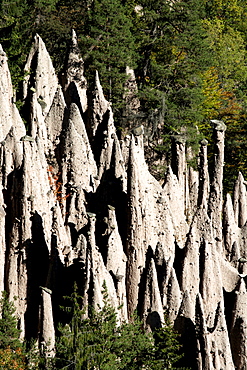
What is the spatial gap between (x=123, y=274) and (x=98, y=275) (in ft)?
5.96

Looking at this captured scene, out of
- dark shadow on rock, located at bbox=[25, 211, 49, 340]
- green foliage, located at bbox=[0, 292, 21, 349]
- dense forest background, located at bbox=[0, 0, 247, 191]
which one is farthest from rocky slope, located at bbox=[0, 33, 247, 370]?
dense forest background, located at bbox=[0, 0, 247, 191]

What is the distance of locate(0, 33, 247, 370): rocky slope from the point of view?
19.6 metres

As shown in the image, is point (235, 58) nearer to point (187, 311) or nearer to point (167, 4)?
point (167, 4)

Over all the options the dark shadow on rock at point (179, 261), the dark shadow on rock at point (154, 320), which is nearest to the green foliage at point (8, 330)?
the dark shadow on rock at point (154, 320)

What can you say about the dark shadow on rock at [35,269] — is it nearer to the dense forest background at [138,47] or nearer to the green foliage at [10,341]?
the green foliage at [10,341]

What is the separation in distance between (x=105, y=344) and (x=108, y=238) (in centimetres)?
336

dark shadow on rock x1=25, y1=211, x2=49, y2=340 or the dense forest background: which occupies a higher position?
the dense forest background

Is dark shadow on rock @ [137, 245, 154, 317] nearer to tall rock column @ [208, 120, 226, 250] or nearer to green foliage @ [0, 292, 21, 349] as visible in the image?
tall rock column @ [208, 120, 226, 250]

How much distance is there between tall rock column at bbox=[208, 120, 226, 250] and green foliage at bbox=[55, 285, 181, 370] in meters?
5.95

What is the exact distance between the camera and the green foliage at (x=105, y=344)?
18.2m

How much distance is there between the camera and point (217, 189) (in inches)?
989

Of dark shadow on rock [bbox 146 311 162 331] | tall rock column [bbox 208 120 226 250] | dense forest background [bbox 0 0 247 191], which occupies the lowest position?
dark shadow on rock [bbox 146 311 162 331]

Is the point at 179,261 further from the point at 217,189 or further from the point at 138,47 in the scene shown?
the point at 138,47

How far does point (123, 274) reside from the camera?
68.5 ft
